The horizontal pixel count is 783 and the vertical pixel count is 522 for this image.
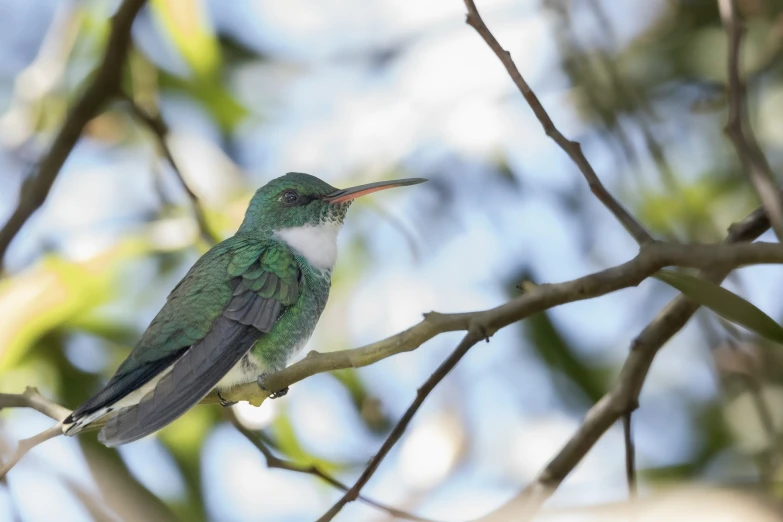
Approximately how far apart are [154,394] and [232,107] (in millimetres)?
2095

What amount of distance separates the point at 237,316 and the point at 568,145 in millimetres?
1201

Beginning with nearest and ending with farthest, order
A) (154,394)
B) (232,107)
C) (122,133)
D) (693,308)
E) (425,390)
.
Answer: (425,390), (693,308), (154,394), (232,107), (122,133)

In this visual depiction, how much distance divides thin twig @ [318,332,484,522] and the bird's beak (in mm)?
1286

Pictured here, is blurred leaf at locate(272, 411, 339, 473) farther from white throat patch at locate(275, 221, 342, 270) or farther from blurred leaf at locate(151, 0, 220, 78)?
blurred leaf at locate(151, 0, 220, 78)

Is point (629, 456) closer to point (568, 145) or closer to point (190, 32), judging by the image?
point (568, 145)

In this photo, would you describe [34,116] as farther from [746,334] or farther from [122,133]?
[746,334]

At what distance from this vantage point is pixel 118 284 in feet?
11.1

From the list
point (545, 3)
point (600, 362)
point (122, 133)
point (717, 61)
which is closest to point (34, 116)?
point (122, 133)

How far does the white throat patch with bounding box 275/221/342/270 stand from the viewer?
2.97 m

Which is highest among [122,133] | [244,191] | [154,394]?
[122,133]

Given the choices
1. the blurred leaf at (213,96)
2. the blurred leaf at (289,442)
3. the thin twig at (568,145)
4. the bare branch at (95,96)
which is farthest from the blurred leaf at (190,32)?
the thin twig at (568,145)

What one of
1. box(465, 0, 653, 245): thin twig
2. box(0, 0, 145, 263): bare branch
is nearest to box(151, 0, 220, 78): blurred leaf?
box(0, 0, 145, 263): bare branch

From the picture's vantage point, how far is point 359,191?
3.04 metres

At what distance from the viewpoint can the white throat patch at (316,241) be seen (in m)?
2.97
